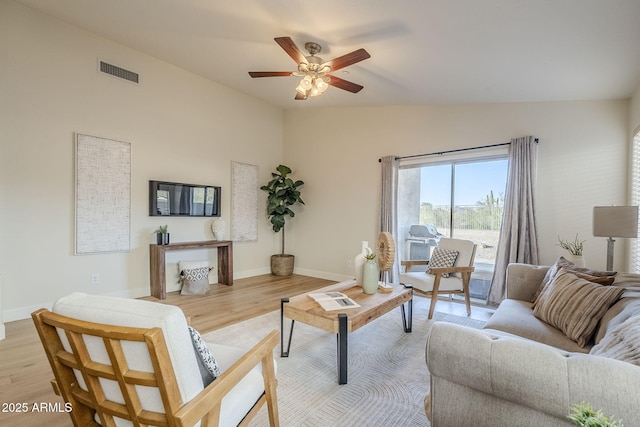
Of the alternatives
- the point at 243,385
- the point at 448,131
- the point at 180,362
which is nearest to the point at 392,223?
the point at 448,131

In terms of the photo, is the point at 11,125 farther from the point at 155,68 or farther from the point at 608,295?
the point at 608,295

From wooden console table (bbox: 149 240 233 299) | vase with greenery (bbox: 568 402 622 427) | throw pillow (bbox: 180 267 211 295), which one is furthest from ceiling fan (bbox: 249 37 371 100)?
throw pillow (bbox: 180 267 211 295)

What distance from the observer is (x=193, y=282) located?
4.35 m

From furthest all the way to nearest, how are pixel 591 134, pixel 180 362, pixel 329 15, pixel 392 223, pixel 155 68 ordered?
pixel 392 223 < pixel 155 68 < pixel 591 134 < pixel 329 15 < pixel 180 362

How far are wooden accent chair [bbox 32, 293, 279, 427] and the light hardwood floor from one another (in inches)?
40.9

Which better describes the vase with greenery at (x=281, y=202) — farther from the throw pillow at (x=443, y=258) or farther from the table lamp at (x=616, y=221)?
the table lamp at (x=616, y=221)

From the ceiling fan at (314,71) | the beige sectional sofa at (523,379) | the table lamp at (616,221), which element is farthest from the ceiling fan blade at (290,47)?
the table lamp at (616,221)

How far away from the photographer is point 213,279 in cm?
501

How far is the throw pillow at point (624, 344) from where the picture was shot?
1.03 meters

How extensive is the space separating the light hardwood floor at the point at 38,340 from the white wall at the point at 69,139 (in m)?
0.56

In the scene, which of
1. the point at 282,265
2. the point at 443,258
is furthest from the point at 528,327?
the point at 282,265

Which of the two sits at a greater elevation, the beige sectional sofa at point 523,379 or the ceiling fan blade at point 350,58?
the ceiling fan blade at point 350,58

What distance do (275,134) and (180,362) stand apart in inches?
220

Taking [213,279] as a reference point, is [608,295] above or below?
above
